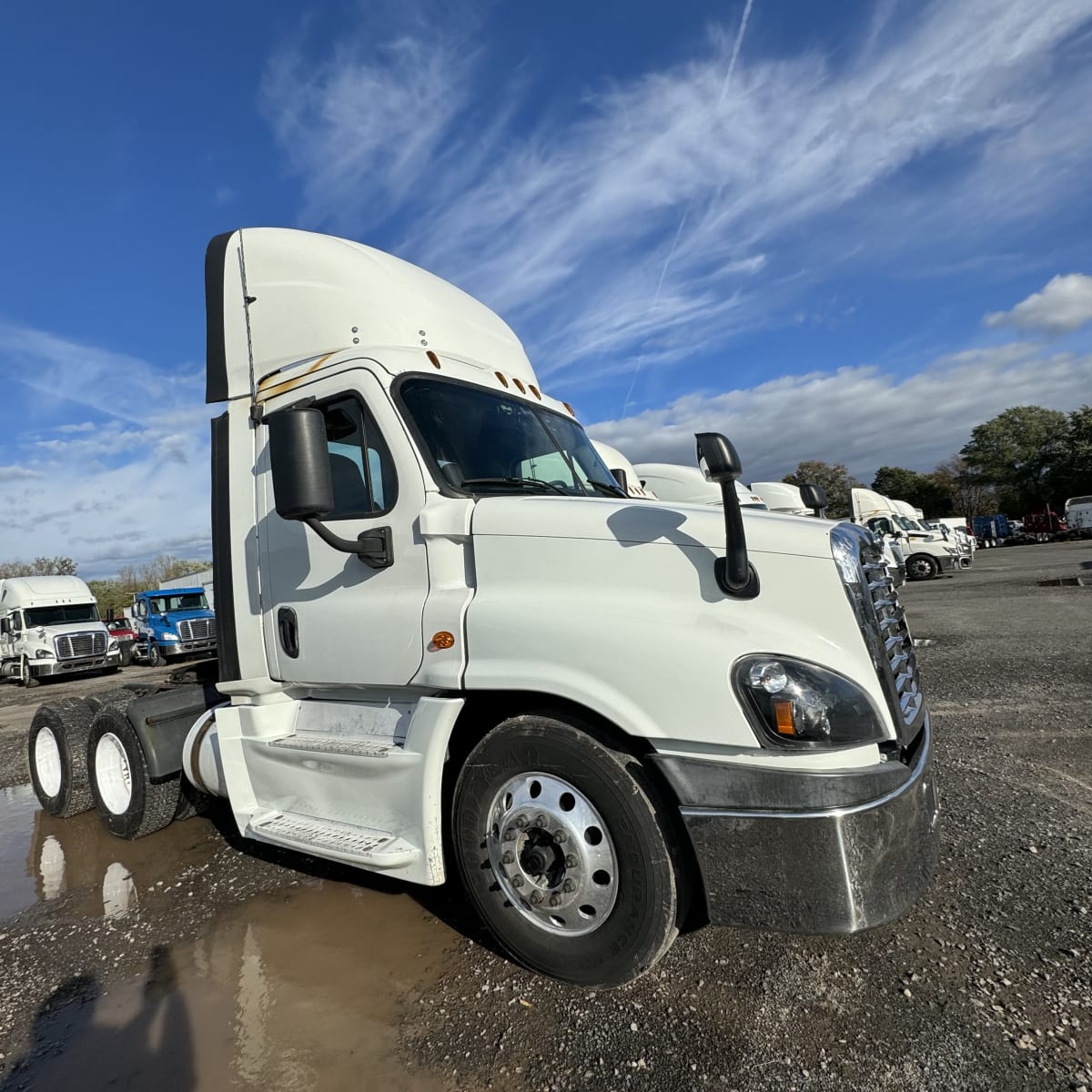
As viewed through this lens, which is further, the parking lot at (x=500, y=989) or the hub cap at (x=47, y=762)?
the hub cap at (x=47, y=762)

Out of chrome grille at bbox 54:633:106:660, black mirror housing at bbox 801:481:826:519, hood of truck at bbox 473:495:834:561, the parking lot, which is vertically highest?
black mirror housing at bbox 801:481:826:519

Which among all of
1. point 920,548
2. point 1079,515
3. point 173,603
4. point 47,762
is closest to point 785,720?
point 47,762

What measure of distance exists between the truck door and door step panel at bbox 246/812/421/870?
27.5 inches

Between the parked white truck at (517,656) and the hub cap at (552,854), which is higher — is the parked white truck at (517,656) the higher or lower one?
the higher one

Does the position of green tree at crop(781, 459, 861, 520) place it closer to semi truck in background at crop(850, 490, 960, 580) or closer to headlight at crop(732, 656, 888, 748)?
semi truck in background at crop(850, 490, 960, 580)

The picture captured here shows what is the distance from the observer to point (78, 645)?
838 inches

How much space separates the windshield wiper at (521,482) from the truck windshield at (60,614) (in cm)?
2395

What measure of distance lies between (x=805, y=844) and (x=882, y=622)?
903 mm

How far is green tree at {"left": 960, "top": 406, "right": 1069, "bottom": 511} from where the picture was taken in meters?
64.0

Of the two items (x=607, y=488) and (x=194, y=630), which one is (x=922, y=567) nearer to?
(x=194, y=630)

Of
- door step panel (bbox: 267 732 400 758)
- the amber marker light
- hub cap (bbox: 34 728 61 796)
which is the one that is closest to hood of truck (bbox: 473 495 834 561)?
the amber marker light

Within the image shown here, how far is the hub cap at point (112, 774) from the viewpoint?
16.9ft

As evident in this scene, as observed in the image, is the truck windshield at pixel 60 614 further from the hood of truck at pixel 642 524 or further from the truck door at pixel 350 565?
the hood of truck at pixel 642 524

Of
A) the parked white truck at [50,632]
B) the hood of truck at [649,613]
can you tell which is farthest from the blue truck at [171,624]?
the hood of truck at [649,613]
